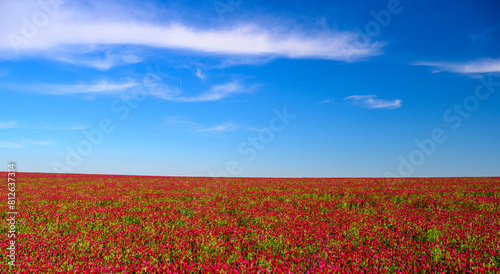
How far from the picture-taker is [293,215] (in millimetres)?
7324

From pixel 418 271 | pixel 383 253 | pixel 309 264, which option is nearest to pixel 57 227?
pixel 309 264

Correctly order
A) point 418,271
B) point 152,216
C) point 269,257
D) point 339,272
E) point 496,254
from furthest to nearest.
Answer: point 152,216, point 496,254, point 269,257, point 418,271, point 339,272

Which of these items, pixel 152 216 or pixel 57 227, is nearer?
pixel 57 227

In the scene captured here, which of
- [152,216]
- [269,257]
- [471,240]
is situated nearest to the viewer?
[269,257]

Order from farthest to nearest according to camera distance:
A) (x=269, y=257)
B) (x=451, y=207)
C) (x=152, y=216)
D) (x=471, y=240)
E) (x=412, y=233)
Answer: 1. (x=451, y=207)
2. (x=152, y=216)
3. (x=412, y=233)
4. (x=471, y=240)
5. (x=269, y=257)

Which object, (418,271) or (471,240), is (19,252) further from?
(471,240)

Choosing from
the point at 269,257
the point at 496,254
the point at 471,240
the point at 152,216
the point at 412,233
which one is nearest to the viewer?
the point at 269,257

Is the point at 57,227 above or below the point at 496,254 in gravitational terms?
above

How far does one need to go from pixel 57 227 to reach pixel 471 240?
821 cm

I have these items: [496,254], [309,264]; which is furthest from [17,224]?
[496,254]

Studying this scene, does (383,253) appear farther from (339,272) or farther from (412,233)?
(412,233)

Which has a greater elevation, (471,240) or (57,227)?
(57,227)

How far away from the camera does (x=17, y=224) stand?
6.05m

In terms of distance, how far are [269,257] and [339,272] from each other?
1055 mm
